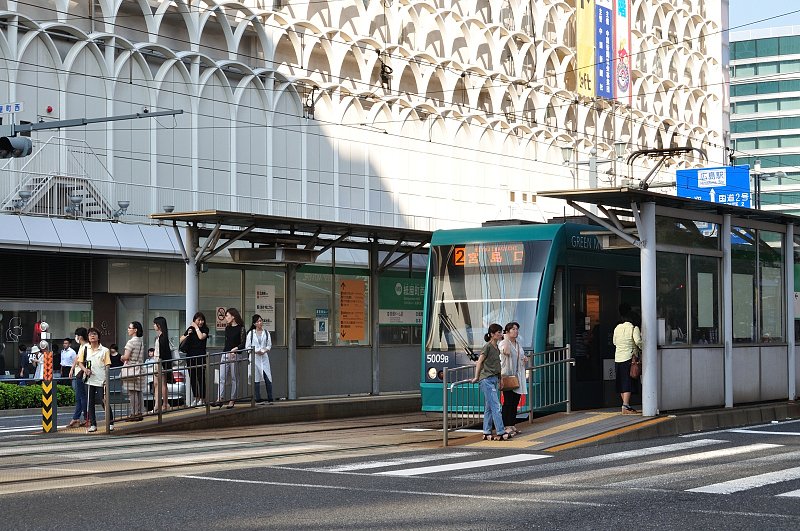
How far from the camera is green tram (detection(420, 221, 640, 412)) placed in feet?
68.2

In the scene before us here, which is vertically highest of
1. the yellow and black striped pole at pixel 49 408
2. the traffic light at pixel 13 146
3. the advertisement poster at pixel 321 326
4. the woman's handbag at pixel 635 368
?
the traffic light at pixel 13 146

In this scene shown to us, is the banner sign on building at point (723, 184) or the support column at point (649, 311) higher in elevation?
the banner sign on building at point (723, 184)

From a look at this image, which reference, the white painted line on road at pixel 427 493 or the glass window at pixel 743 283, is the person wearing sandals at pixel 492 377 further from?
the glass window at pixel 743 283

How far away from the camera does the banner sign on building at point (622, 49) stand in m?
70.1

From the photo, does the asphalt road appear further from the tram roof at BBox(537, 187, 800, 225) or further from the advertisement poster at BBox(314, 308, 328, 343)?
the advertisement poster at BBox(314, 308, 328, 343)

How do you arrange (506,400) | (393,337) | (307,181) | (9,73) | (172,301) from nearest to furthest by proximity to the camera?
(506,400) < (393,337) < (9,73) < (172,301) < (307,181)

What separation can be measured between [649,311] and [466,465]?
18.4ft

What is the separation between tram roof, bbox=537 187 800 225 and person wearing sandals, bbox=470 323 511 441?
2362mm

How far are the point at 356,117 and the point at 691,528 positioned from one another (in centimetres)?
4559

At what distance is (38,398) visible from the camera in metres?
31.6

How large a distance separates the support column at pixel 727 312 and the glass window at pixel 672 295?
134cm

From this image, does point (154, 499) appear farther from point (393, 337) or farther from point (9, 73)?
point (9, 73)

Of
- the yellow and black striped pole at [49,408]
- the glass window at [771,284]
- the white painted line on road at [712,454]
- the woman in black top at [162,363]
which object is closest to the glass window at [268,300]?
the woman in black top at [162,363]

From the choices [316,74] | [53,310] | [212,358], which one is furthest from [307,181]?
[212,358]
